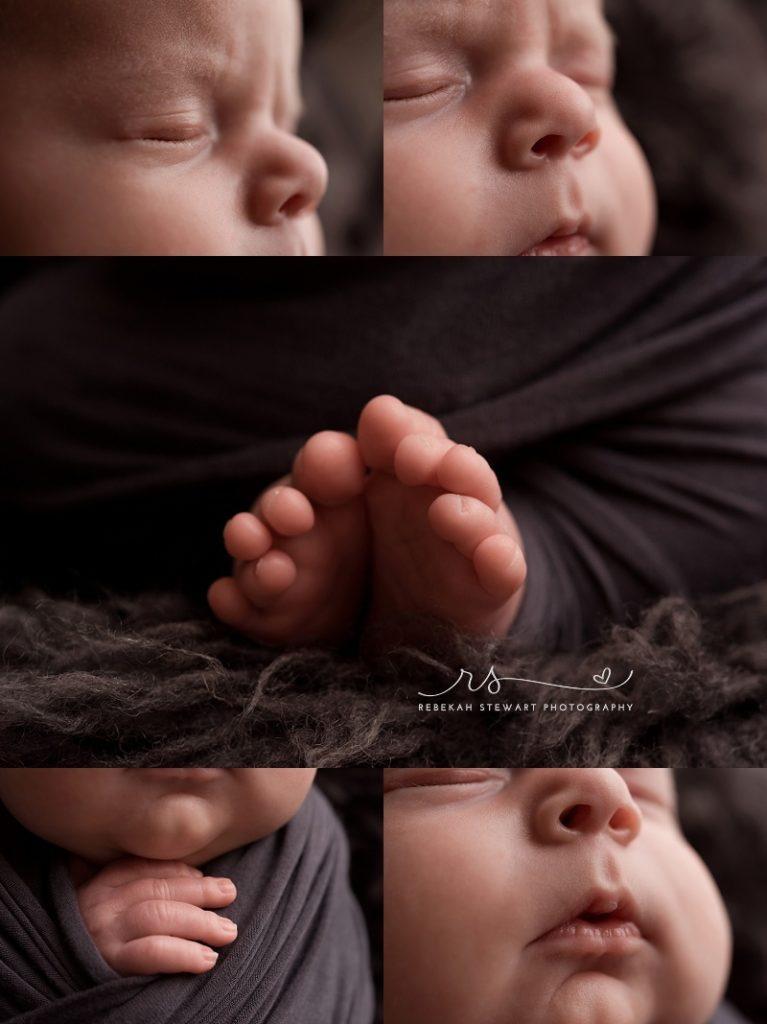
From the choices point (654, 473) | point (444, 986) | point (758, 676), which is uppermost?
point (654, 473)

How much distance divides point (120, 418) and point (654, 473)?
39 cm

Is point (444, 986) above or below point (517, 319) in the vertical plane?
below

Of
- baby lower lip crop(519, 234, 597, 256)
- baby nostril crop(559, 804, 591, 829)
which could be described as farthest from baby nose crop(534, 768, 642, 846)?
baby lower lip crop(519, 234, 597, 256)

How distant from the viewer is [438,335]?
0.72 meters

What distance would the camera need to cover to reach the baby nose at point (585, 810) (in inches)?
22.7

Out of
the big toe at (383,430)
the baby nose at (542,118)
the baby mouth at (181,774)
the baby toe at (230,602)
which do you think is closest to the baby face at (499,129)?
the baby nose at (542,118)

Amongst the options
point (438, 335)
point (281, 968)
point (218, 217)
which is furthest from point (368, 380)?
point (281, 968)

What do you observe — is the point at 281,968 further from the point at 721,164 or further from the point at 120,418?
the point at 721,164

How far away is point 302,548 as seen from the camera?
59cm

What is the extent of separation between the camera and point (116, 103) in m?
0.60

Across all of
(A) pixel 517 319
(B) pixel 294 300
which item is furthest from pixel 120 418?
(A) pixel 517 319

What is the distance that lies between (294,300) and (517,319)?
6.4 inches

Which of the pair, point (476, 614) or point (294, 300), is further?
point (294, 300)

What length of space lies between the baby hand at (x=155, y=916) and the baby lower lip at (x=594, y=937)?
0.18 meters
